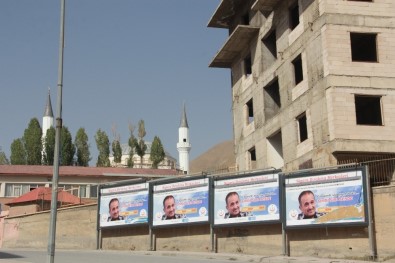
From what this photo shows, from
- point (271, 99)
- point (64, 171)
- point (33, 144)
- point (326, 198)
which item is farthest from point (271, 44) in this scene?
point (33, 144)

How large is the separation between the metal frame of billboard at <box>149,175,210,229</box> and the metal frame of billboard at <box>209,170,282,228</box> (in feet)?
1.47

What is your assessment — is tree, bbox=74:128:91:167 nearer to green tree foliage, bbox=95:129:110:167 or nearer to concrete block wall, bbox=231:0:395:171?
green tree foliage, bbox=95:129:110:167

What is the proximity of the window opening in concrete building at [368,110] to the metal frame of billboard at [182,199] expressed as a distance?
8902 mm

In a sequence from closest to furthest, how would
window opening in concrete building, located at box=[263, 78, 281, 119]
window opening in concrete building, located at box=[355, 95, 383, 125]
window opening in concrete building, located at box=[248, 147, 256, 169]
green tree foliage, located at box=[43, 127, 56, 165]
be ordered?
window opening in concrete building, located at box=[355, 95, 383, 125], window opening in concrete building, located at box=[263, 78, 281, 119], window opening in concrete building, located at box=[248, 147, 256, 169], green tree foliage, located at box=[43, 127, 56, 165]

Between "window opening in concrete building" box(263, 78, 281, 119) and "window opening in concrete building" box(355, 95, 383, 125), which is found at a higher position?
"window opening in concrete building" box(263, 78, 281, 119)

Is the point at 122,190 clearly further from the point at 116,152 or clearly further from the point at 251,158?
the point at 116,152

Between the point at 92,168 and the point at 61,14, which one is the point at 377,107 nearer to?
the point at 61,14

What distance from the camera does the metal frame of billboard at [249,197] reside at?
23.6m

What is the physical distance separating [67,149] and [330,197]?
60386mm

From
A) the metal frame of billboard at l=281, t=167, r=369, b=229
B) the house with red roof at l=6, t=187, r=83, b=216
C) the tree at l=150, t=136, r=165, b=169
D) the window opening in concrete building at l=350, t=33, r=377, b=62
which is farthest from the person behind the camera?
the tree at l=150, t=136, r=165, b=169

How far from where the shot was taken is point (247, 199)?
24469 millimetres

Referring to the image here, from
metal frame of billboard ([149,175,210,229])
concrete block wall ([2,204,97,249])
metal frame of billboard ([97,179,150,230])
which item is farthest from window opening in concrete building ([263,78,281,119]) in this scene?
concrete block wall ([2,204,97,249])

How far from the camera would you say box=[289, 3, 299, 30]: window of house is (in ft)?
99.4

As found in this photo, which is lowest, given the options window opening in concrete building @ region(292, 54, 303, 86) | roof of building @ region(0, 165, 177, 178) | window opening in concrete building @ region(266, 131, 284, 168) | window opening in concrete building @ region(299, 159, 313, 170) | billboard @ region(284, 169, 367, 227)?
billboard @ region(284, 169, 367, 227)
